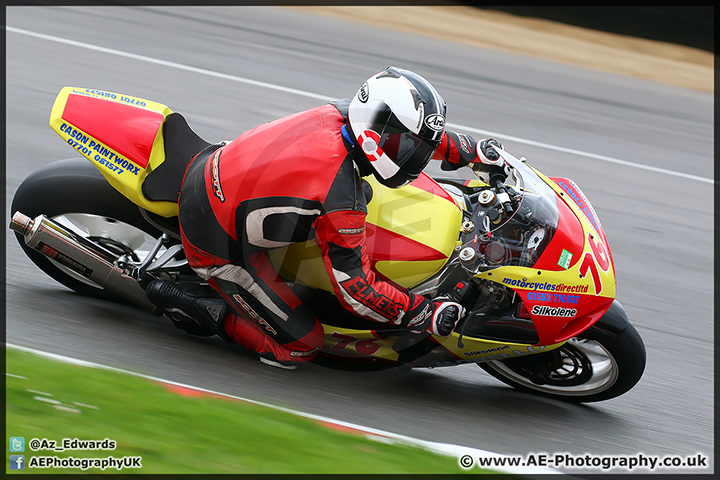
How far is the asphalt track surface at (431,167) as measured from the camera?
160 inches

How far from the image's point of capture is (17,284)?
4625mm

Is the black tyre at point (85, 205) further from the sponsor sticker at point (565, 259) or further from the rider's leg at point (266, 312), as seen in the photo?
the sponsor sticker at point (565, 259)

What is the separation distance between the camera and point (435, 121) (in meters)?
3.55

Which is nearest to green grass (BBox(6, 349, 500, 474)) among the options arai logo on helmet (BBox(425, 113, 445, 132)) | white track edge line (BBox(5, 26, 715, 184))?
arai logo on helmet (BBox(425, 113, 445, 132))

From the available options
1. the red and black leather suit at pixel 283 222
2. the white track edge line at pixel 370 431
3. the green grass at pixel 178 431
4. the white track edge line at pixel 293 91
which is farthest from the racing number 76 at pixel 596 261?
the white track edge line at pixel 293 91

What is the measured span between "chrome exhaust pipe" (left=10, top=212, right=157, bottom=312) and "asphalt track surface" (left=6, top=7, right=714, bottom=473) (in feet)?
0.65

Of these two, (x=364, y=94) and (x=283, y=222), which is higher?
(x=364, y=94)

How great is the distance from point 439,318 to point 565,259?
2.19 feet

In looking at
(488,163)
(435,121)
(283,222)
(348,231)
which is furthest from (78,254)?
(488,163)

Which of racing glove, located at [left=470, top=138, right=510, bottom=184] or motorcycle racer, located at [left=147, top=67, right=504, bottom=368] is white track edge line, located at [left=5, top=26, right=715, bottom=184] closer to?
racing glove, located at [left=470, top=138, right=510, bottom=184]

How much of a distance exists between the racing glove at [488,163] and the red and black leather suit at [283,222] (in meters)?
0.65

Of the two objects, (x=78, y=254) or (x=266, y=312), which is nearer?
(x=266, y=312)

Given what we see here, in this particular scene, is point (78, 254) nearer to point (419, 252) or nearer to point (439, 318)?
point (419, 252)

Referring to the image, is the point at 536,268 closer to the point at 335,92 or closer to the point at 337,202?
the point at 337,202
